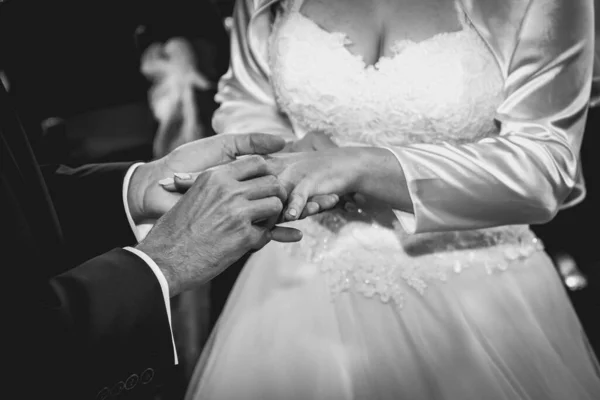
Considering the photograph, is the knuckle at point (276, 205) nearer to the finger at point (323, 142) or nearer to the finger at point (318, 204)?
the finger at point (318, 204)

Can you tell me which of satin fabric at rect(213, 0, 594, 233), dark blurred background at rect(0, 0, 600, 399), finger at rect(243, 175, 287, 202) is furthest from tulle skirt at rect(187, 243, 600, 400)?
→ dark blurred background at rect(0, 0, 600, 399)

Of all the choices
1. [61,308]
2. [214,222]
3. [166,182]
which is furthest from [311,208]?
[61,308]

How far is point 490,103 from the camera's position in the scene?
0.96 meters

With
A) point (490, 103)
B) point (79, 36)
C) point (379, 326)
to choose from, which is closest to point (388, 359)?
point (379, 326)

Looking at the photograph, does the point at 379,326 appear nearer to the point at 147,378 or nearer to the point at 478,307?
the point at 478,307

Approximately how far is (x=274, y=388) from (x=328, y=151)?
1.20ft

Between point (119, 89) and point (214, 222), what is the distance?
39.8 inches

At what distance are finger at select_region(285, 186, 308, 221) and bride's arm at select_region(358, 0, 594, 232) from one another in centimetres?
10

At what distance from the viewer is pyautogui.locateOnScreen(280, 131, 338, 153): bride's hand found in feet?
3.55

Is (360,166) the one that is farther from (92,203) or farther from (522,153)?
(92,203)

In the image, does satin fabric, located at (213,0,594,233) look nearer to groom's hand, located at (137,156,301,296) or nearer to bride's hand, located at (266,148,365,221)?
bride's hand, located at (266,148,365,221)

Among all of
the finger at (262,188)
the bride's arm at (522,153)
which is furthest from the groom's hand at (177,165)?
the bride's arm at (522,153)

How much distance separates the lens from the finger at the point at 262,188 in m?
0.85

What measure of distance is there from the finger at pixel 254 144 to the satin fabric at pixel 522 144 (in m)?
0.19
